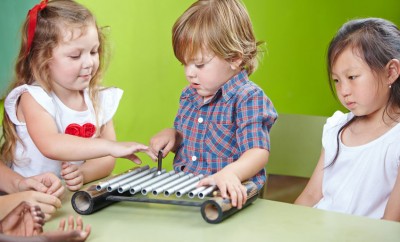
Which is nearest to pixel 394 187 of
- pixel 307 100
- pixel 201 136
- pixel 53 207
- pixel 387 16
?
pixel 201 136

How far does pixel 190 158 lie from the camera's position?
5.33 feet

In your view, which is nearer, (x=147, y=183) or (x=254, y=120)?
(x=147, y=183)

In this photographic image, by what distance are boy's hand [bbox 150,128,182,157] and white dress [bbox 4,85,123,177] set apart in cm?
22

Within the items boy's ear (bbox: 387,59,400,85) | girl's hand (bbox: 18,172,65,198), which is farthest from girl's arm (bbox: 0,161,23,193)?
boy's ear (bbox: 387,59,400,85)

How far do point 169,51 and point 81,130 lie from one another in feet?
3.16

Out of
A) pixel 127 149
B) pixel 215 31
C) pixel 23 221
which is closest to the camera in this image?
pixel 23 221

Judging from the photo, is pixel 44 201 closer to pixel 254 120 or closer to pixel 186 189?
pixel 186 189

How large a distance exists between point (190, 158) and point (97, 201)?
0.45 metres

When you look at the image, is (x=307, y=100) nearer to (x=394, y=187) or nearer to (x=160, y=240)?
(x=394, y=187)

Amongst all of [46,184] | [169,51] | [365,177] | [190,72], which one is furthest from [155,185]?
[169,51]

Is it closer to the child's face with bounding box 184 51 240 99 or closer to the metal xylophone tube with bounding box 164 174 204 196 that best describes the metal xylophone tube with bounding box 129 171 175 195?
the metal xylophone tube with bounding box 164 174 204 196

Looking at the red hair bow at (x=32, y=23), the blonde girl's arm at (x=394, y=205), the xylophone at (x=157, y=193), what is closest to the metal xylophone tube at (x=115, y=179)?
the xylophone at (x=157, y=193)

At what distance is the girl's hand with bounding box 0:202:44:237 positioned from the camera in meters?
1.04

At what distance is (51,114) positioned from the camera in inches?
59.8
